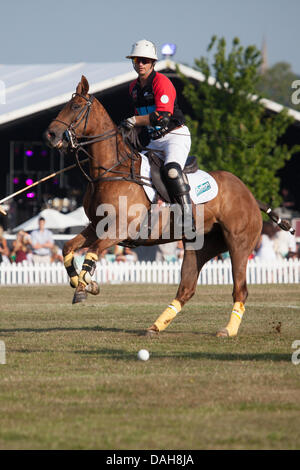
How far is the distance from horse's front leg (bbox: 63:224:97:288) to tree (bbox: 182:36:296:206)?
2250 cm

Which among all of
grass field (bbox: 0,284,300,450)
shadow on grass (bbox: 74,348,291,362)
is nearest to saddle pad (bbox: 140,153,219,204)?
grass field (bbox: 0,284,300,450)

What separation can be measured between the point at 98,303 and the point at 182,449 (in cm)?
1346

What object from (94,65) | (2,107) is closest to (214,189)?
(2,107)

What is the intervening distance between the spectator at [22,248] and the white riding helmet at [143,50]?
54.2 ft

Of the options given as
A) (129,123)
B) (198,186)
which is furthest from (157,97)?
(198,186)

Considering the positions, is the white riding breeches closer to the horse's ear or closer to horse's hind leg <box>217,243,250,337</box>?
the horse's ear

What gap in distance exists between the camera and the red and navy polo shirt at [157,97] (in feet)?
36.6

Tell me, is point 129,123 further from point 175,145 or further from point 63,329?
point 63,329

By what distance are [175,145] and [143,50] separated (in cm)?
126

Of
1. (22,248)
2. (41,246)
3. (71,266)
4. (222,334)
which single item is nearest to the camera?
(71,266)

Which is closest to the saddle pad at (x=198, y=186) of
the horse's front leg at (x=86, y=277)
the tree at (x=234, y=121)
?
the horse's front leg at (x=86, y=277)

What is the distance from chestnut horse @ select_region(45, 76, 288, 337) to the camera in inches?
426

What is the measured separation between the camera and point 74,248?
11.1 meters
